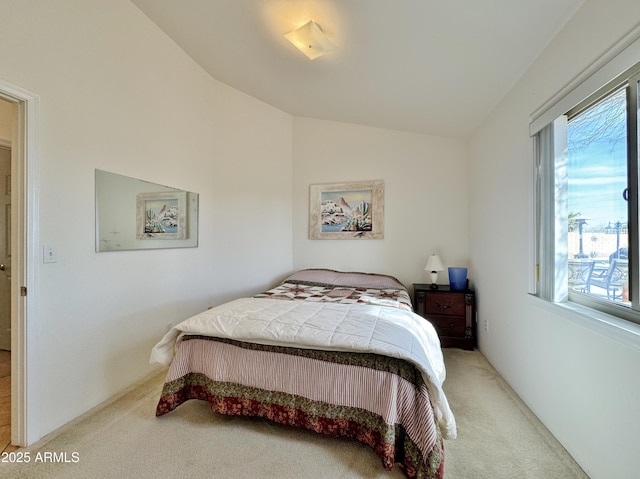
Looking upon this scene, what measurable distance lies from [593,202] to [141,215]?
297cm

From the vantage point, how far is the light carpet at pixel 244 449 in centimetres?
136

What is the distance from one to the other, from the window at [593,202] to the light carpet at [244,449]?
0.81m

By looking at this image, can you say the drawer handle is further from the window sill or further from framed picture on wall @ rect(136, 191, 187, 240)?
framed picture on wall @ rect(136, 191, 187, 240)

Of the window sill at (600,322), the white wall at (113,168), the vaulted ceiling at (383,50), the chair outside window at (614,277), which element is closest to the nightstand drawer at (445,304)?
the window sill at (600,322)

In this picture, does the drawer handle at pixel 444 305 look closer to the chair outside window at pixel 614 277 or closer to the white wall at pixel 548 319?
the white wall at pixel 548 319

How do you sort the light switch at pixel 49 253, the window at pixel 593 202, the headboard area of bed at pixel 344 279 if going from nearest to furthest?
1. the window at pixel 593 202
2. the light switch at pixel 49 253
3. the headboard area of bed at pixel 344 279

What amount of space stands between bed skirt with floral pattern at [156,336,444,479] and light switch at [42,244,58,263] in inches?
35.1

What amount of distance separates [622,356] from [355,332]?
1107 mm

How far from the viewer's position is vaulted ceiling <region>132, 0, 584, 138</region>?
5.15ft

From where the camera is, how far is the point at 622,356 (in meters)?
1.14

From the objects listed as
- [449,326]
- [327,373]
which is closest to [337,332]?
[327,373]

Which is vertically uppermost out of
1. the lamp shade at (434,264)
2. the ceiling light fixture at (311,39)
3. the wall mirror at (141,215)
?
the ceiling light fixture at (311,39)

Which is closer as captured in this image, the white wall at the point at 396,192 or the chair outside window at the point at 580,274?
the chair outside window at the point at 580,274

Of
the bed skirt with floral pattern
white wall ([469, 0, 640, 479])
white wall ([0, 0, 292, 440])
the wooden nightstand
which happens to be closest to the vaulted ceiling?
white wall ([469, 0, 640, 479])
